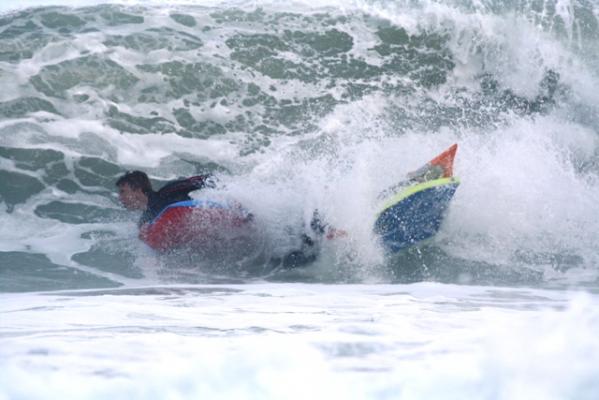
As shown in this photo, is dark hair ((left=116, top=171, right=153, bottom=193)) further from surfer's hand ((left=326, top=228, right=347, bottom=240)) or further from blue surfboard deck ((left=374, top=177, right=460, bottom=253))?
blue surfboard deck ((left=374, top=177, right=460, bottom=253))

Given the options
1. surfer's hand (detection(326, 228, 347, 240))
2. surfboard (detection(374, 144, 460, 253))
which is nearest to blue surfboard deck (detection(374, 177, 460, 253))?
surfboard (detection(374, 144, 460, 253))

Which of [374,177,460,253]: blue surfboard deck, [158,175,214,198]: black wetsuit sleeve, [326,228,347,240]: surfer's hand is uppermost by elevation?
[158,175,214,198]: black wetsuit sleeve

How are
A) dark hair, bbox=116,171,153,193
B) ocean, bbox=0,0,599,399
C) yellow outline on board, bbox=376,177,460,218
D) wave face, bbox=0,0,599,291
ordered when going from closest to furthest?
1. ocean, bbox=0,0,599,399
2. yellow outline on board, bbox=376,177,460,218
3. dark hair, bbox=116,171,153,193
4. wave face, bbox=0,0,599,291

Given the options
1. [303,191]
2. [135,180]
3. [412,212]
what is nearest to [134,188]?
[135,180]

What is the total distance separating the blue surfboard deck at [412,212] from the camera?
197 inches

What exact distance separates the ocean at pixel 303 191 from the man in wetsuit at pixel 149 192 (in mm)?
229

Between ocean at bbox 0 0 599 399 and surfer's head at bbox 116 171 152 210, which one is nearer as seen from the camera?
ocean at bbox 0 0 599 399

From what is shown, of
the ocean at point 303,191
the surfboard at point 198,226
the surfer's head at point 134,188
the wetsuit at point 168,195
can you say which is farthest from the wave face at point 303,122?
the surfer's head at point 134,188

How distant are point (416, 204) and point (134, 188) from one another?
2.15 meters

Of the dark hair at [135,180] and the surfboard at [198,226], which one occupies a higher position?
the dark hair at [135,180]

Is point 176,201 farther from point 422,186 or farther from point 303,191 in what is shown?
point 422,186

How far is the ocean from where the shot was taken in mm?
2006

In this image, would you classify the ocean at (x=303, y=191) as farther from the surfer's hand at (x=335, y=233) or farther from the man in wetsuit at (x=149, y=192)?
the man in wetsuit at (x=149, y=192)

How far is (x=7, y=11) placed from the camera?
8.38m
